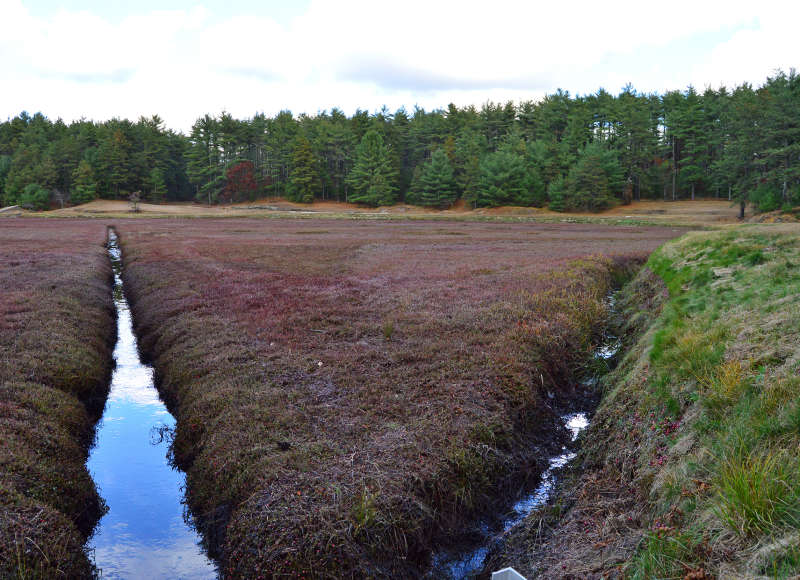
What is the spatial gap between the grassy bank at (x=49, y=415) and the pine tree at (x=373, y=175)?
82440 mm

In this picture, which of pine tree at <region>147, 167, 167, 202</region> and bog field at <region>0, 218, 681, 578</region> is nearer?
bog field at <region>0, 218, 681, 578</region>

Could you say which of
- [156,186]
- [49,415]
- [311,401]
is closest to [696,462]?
[311,401]

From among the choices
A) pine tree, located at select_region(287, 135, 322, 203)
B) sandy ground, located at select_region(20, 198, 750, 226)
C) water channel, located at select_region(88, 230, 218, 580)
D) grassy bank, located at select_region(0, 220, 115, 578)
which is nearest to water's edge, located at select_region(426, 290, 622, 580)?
water channel, located at select_region(88, 230, 218, 580)

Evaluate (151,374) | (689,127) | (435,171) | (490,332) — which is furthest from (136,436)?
(689,127)

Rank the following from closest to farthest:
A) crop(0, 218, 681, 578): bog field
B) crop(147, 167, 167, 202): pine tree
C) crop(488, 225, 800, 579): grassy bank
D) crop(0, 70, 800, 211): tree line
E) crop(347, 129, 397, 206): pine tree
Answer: crop(488, 225, 800, 579): grassy bank → crop(0, 218, 681, 578): bog field → crop(0, 70, 800, 211): tree line → crop(347, 129, 397, 206): pine tree → crop(147, 167, 167, 202): pine tree

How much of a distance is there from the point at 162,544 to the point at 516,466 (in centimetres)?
552

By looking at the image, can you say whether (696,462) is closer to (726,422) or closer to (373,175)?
(726,422)

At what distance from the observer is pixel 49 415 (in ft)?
33.0

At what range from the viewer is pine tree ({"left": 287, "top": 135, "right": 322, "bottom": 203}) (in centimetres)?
10650

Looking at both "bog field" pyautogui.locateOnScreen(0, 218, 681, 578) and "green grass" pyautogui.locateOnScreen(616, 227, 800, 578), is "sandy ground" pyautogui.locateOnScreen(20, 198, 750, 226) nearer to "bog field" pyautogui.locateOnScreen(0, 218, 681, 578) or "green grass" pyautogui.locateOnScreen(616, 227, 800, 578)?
"bog field" pyautogui.locateOnScreen(0, 218, 681, 578)

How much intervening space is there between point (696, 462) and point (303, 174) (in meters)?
106

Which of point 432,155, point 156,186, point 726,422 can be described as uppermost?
point 432,155

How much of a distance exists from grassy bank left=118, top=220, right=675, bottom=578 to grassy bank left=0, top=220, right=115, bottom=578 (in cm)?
152

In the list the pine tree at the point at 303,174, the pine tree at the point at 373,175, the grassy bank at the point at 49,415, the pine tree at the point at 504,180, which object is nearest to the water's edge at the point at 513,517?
the grassy bank at the point at 49,415
